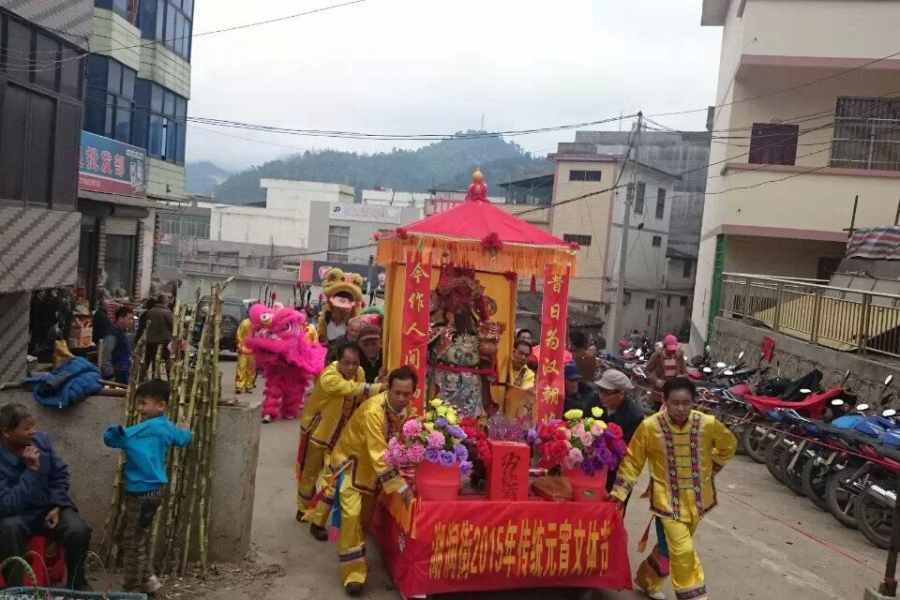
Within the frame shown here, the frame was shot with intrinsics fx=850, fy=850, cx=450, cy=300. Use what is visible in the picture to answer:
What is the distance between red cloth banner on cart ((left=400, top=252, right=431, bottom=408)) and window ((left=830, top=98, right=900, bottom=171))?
1395 centimetres

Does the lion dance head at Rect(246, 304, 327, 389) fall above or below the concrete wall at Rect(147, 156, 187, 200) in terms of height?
below

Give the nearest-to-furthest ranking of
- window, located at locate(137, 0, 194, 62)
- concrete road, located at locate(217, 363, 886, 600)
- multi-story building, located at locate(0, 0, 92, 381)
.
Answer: concrete road, located at locate(217, 363, 886, 600) → multi-story building, located at locate(0, 0, 92, 381) → window, located at locate(137, 0, 194, 62)

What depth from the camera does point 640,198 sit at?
1310 inches

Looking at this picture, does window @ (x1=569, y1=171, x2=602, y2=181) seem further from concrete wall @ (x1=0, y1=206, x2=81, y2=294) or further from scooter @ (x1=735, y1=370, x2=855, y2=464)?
concrete wall @ (x1=0, y1=206, x2=81, y2=294)

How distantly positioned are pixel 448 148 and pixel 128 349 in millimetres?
146780

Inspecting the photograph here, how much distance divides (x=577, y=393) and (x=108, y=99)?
16.3 metres

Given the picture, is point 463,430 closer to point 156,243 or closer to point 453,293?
point 453,293

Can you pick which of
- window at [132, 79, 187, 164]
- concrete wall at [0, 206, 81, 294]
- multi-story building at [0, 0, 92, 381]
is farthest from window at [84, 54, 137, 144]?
concrete wall at [0, 206, 81, 294]

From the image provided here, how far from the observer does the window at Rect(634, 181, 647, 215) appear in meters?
33.1

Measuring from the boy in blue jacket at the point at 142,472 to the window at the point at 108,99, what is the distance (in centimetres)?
1668

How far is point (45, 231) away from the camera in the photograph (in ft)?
36.7

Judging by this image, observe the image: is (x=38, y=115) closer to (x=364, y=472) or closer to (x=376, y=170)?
(x=364, y=472)

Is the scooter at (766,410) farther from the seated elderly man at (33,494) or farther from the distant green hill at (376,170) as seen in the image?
the distant green hill at (376,170)

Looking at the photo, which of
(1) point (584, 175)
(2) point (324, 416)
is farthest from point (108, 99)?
(1) point (584, 175)
